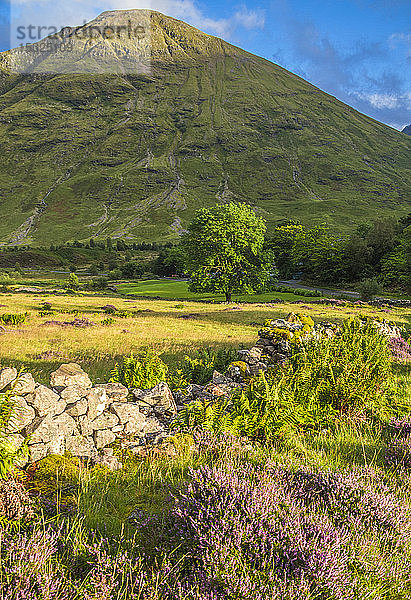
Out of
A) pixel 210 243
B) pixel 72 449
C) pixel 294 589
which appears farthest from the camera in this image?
pixel 210 243

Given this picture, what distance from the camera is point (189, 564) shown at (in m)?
2.78

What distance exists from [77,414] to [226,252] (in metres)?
37.7

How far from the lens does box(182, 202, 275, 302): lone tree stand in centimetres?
4209

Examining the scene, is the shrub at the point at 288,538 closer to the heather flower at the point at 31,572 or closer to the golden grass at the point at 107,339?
the heather flower at the point at 31,572

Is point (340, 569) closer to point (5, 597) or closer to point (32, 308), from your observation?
point (5, 597)

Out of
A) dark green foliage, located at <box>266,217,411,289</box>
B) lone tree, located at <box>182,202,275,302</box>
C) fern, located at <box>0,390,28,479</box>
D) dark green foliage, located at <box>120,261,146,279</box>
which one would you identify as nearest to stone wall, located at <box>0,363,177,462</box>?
fern, located at <box>0,390,28,479</box>

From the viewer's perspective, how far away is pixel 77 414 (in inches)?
212

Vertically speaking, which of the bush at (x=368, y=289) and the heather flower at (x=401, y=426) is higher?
the bush at (x=368, y=289)

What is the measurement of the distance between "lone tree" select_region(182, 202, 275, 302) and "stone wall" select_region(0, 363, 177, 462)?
35.3 metres

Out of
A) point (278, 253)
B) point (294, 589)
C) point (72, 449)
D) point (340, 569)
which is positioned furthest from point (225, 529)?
point (278, 253)

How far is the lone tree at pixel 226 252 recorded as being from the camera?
42.1 m

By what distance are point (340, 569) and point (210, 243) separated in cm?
4163

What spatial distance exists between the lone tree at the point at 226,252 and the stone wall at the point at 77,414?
116ft

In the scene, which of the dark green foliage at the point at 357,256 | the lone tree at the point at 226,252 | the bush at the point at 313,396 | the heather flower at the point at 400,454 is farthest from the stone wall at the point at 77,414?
the dark green foliage at the point at 357,256
